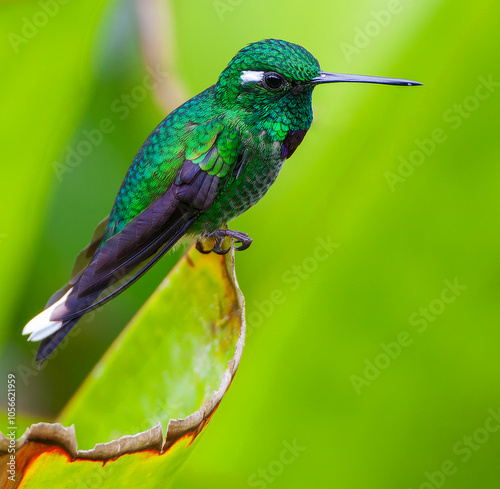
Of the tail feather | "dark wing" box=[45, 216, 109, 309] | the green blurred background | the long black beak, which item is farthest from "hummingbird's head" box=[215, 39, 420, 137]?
the tail feather

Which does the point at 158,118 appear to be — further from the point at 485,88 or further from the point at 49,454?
the point at 49,454

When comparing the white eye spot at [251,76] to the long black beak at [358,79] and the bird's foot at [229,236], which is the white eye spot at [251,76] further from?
the bird's foot at [229,236]

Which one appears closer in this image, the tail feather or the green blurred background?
the tail feather

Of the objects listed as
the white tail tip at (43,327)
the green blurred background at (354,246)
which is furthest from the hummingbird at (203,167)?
the green blurred background at (354,246)

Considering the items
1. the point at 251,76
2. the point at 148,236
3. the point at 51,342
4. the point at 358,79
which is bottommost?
the point at 51,342

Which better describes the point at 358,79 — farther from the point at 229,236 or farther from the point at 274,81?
the point at 229,236

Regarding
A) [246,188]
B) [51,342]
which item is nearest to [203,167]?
[246,188]

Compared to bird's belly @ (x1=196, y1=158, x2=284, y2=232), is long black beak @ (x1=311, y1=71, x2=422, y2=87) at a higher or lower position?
higher

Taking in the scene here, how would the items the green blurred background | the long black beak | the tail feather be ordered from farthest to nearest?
1. the green blurred background
2. the tail feather
3. the long black beak

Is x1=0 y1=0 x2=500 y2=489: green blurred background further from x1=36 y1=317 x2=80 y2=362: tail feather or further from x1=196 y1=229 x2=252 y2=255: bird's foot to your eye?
x1=36 y1=317 x2=80 y2=362: tail feather
